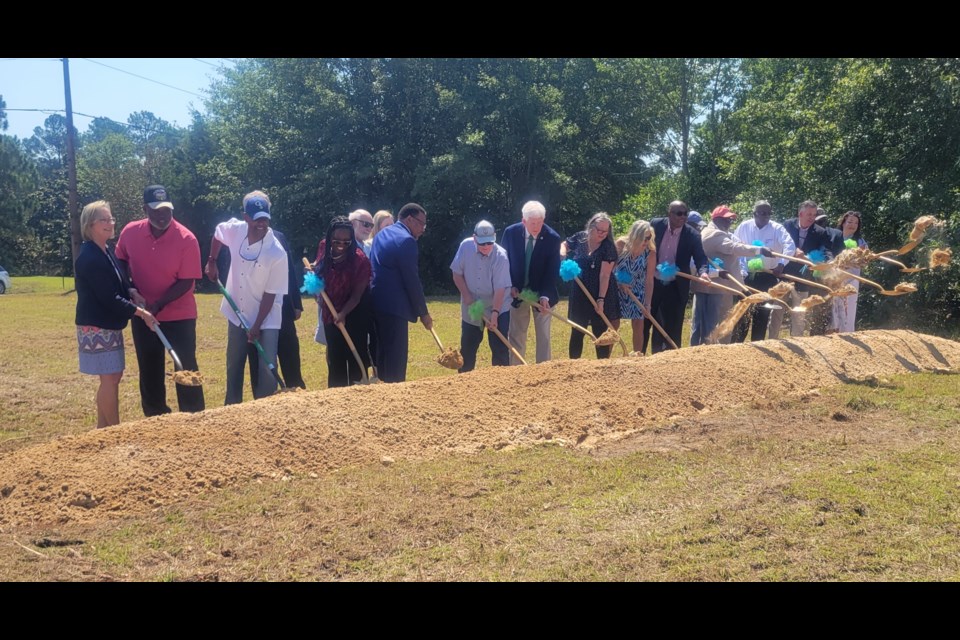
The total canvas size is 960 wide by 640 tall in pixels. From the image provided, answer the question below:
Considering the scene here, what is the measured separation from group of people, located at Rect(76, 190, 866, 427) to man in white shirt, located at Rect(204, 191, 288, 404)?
11 mm

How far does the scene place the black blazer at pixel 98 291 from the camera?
602 centimetres

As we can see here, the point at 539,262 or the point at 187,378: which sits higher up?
the point at 539,262

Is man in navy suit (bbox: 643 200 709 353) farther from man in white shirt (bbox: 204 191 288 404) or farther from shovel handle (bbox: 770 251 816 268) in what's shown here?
man in white shirt (bbox: 204 191 288 404)

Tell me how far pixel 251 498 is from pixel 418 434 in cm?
142

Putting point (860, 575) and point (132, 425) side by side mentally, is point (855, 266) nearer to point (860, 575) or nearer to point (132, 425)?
point (860, 575)

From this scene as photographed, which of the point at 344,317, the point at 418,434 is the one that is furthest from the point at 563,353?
the point at 418,434

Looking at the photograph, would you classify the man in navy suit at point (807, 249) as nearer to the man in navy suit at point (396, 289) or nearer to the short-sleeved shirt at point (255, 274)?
the man in navy suit at point (396, 289)

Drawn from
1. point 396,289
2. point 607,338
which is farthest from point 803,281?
point 396,289

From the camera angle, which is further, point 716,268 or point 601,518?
point 716,268

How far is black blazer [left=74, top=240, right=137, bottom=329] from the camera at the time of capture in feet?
19.7

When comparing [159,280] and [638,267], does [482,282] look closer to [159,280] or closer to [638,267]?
[638,267]

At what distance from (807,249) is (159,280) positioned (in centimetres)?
718

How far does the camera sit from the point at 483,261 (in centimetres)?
794

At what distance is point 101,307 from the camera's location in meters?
6.10
